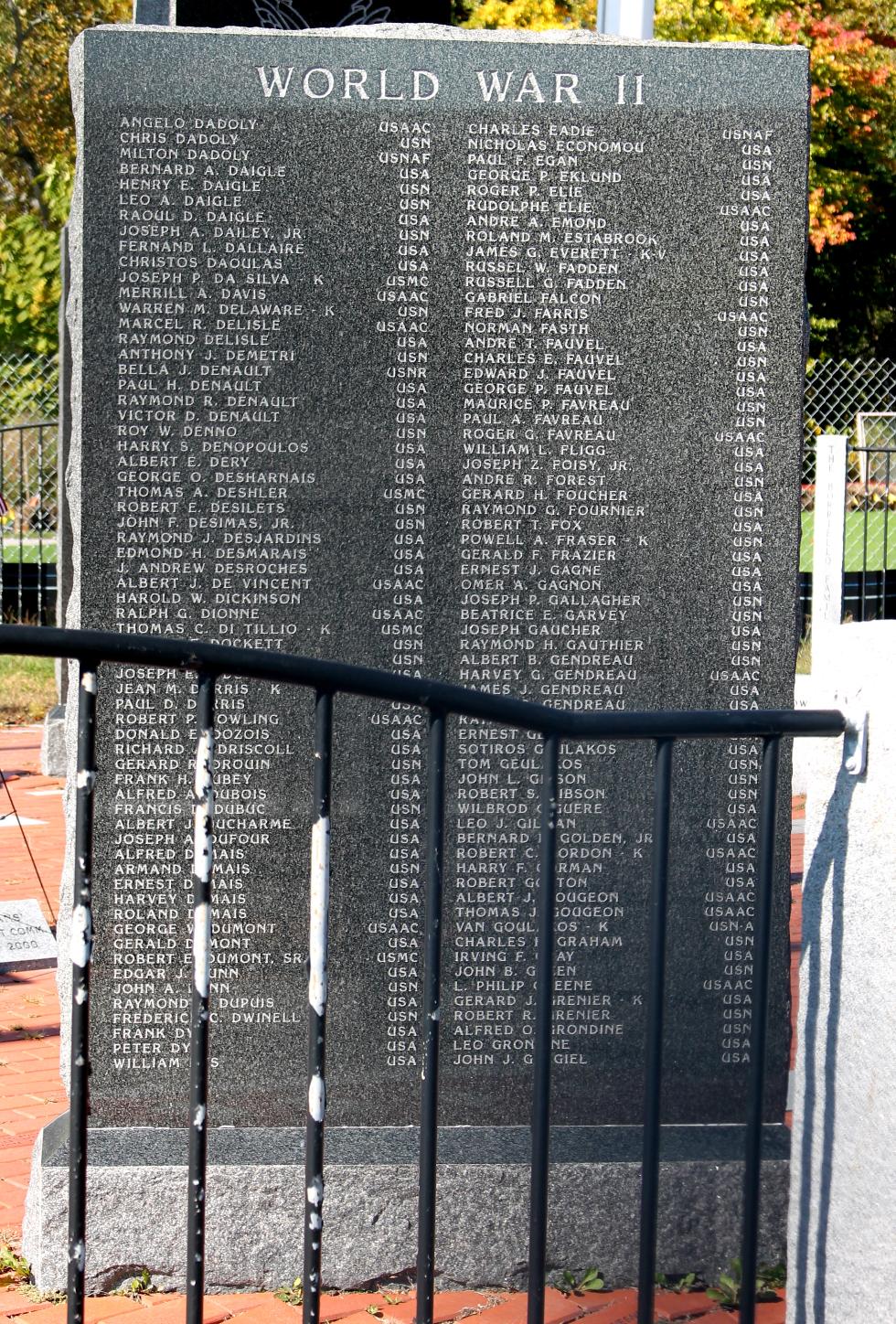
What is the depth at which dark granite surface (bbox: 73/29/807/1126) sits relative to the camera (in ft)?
12.6

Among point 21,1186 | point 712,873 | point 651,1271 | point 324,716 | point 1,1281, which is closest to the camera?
point 324,716

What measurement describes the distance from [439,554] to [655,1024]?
65.3 inches

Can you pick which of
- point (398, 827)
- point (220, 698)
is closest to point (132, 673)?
point (220, 698)

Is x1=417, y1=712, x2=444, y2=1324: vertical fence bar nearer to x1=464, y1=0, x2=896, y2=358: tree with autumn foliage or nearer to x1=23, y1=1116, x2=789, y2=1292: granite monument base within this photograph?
x1=23, y1=1116, x2=789, y2=1292: granite monument base

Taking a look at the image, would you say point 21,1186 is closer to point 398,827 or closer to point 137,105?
point 398,827

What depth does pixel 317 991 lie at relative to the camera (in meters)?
2.44

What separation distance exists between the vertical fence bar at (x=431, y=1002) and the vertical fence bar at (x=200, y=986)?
34 cm

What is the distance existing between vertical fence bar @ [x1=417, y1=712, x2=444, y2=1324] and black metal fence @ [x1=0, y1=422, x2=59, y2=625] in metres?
11.6

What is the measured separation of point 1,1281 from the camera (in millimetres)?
3742

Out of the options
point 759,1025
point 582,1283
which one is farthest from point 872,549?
point 759,1025

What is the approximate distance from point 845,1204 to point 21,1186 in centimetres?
264

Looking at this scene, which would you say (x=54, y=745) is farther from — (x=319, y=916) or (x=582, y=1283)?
(x=319, y=916)

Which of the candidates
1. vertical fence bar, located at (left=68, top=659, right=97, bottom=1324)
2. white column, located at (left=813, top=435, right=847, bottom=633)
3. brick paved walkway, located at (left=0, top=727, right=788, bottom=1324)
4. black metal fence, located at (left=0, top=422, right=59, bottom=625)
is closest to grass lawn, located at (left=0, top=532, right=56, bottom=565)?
black metal fence, located at (left=0, top=422, right=59, bottom=625)

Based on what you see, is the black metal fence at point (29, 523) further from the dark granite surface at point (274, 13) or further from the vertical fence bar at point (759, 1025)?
the vertical fence bar at point (759, 1025)
